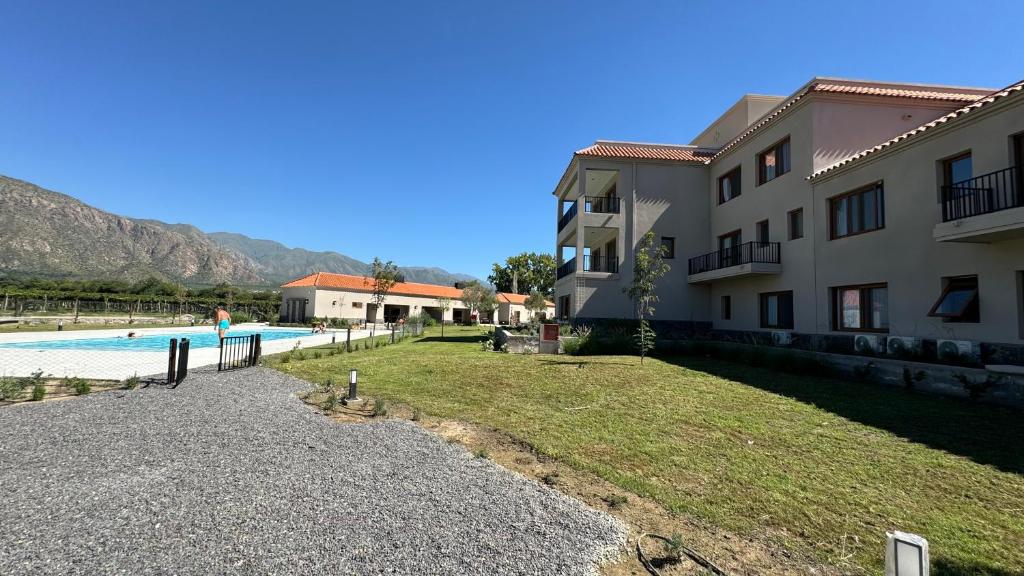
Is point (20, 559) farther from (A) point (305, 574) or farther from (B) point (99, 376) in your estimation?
(B) point (99, 376)

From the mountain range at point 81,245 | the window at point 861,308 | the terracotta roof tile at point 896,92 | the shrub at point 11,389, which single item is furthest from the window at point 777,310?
the mountain range at point 81,245

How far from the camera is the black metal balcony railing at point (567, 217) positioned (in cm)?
2130

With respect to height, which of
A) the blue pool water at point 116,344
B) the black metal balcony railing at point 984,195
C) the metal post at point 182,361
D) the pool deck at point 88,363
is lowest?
the blue pool water at point 116,344

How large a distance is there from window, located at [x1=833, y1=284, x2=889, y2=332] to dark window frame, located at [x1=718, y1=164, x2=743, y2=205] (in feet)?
21.9

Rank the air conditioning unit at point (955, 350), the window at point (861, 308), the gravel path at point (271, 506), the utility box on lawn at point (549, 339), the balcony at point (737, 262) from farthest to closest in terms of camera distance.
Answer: the balcony at point (737, 262), the utility box on lawn at point (549, 339), the window at point (861, 308), the air conditioning unit at point (955, 350), the gravel path at point (271, 506)

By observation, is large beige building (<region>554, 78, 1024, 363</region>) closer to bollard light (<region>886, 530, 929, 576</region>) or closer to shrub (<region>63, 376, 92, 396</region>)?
bollard light (<region>886, 530, 929, 576</region>)

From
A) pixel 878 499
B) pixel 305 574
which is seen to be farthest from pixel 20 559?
pixel 878 499

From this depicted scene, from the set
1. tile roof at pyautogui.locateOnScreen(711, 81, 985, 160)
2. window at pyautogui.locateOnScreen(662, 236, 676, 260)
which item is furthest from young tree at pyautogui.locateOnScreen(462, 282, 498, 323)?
tile roof at pyautogui.locateOnScreen(711, 81, 985, 160)

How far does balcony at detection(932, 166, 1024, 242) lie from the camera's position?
850cm

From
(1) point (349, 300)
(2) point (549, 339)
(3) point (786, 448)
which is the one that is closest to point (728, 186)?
(2) point (549, 339)

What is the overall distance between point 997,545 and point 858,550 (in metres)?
1.18

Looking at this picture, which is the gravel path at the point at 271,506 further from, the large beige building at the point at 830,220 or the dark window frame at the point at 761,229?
the dark window frame at the point at 761,229

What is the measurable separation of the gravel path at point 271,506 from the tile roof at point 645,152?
17.6 m

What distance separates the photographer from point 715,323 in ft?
63.4
